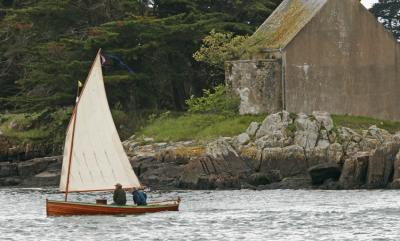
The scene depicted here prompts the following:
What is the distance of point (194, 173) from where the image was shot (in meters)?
73.8

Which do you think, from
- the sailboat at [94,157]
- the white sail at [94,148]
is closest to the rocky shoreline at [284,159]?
the sailboat at [94,157]

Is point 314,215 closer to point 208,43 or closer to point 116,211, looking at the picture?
point 116,211

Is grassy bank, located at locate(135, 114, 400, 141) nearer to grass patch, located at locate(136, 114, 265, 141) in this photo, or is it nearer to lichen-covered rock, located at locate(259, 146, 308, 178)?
grass patch, located at locate(136, 114, 265, 141)

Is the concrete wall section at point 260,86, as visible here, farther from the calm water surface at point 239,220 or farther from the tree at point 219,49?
the calm water surface at point 239,220

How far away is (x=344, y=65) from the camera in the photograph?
84.7 meters

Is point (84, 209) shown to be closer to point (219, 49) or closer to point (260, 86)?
point (260, 86)

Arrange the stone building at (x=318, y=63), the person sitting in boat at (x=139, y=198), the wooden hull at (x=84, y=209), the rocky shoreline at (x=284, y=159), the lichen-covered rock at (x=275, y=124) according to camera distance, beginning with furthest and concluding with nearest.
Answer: the stone building at (x=318, y=63)
the lichen-covered rock at (x=275, y=124)
the rocky shoreline at (x=284, y=159)
the person sitting in boat at (x=139, y=198)
the wooden hull at (x=84, y=209)

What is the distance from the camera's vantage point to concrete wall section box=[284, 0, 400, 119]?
83.1 metres

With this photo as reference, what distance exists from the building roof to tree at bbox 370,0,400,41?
4073 cm

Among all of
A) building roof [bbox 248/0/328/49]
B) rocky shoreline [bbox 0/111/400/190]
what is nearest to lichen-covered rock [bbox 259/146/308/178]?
rocky shoreline [bbox 0/111/400/190]

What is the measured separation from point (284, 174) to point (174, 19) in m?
17.9

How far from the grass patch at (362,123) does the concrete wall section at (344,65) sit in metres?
1.45

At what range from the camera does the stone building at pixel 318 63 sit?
82750mm

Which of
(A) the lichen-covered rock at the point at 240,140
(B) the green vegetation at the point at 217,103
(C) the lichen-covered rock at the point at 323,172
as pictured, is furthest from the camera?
(B) the green vegetation at the point at 217,103
